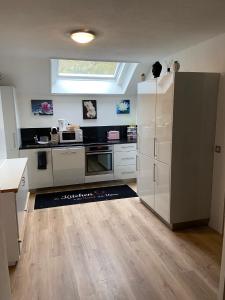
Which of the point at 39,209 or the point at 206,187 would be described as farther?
the point at 39,209

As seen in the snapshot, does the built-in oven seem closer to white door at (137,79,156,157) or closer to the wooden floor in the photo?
white door at (137,79,156,157)

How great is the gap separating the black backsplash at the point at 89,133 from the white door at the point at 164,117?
2.06 m

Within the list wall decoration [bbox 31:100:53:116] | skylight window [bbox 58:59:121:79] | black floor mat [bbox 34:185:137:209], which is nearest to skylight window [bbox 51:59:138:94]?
skylight window [bbox 58:59:121:79]

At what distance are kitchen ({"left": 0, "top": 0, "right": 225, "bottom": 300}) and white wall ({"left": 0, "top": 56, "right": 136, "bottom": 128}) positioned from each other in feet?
0.08

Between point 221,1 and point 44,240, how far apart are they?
117 inches

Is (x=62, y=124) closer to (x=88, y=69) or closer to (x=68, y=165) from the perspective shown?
(x=68, y=165)

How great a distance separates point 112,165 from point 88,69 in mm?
1955

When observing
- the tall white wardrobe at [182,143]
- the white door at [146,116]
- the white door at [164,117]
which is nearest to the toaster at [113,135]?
the white door at [146,116]

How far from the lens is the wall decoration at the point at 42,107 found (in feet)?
14.7

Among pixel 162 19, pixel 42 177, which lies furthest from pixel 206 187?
pixel 42 177

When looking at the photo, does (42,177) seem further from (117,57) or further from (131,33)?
(131,33)

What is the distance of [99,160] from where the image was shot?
452 centimetres

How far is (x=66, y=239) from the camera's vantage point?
8.94 feet

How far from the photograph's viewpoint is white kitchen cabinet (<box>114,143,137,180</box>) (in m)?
4.56
